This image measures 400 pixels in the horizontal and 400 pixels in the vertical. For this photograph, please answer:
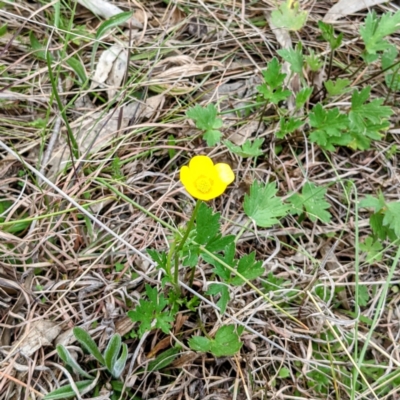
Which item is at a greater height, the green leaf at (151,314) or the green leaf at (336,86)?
the green leaf at (336,86)

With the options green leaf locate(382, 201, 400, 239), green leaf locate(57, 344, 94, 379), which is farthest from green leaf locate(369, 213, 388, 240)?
green leaf locate(57, 344, 94, 379)

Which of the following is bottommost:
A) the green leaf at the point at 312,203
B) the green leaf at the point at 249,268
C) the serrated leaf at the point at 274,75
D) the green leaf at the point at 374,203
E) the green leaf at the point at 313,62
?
the green leaf at the point at 374,203

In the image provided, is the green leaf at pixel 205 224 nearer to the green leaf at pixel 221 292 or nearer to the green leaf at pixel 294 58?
the green leaf at pixel 221 292

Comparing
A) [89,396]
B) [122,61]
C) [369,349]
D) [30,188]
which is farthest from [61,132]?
[369,349]

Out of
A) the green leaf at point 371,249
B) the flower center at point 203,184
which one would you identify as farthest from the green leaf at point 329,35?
the flower center at point 203,184

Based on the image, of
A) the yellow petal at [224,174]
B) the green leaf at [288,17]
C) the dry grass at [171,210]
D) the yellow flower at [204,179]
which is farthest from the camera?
the green leaf at [288,17]

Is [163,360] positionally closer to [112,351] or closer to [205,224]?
[112,351]

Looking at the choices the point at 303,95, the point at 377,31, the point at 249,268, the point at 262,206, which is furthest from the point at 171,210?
the point at 377,31

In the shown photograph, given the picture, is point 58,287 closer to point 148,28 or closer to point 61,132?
point 61,132
